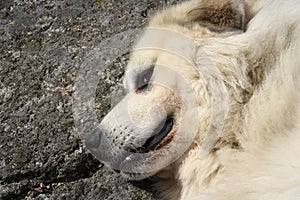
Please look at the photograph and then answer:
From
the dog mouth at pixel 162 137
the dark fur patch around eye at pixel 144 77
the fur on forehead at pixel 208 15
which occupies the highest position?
the fur on forehead at pixel 208 15

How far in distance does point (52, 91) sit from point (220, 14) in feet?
3.50

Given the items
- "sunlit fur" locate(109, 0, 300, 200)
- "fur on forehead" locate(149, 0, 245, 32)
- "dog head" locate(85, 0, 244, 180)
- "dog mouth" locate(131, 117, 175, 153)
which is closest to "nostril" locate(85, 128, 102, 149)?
"dog head" locate(85, 0, 244, 180)

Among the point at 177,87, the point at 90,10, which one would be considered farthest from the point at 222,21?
the point at 90,10

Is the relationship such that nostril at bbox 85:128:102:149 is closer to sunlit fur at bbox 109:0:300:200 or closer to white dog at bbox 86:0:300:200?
white dog at bbox 86:0:300:200

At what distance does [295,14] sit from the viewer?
3441mm

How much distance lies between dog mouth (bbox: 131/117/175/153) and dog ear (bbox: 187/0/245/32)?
1.80 ft

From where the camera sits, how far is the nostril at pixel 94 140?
3.59 metres

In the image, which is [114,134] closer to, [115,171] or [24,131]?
[115,171]

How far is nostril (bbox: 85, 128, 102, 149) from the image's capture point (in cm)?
359

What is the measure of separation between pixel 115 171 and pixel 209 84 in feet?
2.22

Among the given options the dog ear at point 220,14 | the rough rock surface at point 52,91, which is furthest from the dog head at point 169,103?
the rough rock surface at point 52,91

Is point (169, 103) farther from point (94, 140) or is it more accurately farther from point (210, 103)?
point (94, 140)

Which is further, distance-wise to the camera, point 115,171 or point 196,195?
point 115,171

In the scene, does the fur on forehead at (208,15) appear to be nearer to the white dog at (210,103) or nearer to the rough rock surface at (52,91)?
the white dog at (210,103)
